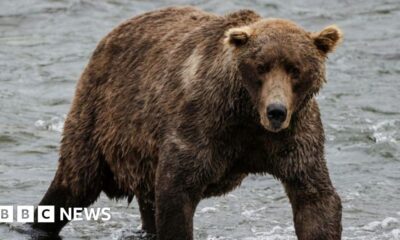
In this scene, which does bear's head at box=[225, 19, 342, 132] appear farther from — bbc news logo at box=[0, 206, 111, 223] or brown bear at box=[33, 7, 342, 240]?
bbc news logo at box=[0, 206, 111, 223]

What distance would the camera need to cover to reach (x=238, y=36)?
21.9 ft

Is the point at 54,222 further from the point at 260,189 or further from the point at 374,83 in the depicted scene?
the point at 374,83

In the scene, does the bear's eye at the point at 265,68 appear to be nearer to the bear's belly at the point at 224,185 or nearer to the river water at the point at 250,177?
the bear's belly at the point at 224,185

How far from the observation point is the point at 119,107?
305 inches

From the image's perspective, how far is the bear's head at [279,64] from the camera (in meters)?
6.46

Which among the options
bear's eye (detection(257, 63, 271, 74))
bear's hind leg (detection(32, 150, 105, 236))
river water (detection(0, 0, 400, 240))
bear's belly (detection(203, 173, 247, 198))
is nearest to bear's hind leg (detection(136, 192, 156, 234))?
river water (detection(0, 0, 400, 240))

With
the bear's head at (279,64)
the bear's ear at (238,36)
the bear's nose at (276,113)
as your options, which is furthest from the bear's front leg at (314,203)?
the bear's ear at (238,36)

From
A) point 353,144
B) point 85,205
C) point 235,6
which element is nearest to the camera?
point 85,205

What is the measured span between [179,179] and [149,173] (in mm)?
564

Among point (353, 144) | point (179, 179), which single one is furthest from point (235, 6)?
point (179, 179)

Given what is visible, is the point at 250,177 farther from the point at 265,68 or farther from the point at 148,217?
the point at 265,68

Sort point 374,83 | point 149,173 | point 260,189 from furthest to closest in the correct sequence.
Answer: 1. point 374,83
2. point 260,189
3. point 149,173

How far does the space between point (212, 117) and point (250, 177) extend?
336 centimetres

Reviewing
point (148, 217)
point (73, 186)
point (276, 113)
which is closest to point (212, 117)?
point (276, 113)
